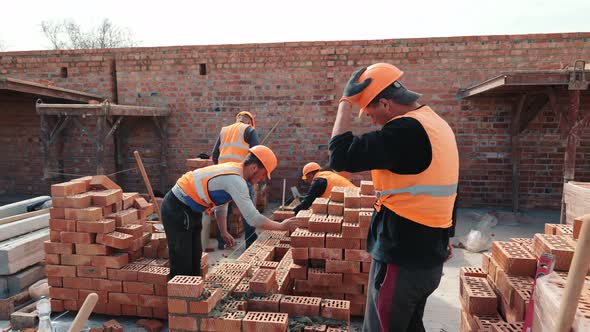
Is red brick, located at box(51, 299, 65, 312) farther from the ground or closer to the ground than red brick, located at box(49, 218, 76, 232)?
closer to the ground

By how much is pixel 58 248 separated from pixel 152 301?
110cm

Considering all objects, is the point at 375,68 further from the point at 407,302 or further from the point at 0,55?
the point at 0,55

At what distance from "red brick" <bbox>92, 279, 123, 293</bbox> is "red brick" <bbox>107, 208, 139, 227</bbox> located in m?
0.56

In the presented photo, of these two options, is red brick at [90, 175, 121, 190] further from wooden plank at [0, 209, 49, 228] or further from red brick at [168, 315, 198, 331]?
red brick at [168, 315, 198, 331]

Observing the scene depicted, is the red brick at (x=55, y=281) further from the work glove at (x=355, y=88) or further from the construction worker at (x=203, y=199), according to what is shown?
the work glove at (x=355, y=88)

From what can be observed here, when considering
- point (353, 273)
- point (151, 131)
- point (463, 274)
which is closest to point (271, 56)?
point (151, 131)

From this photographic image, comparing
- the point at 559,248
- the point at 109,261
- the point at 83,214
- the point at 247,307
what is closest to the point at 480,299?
the point at 559,248

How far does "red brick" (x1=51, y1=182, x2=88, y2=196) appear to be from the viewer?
368cm

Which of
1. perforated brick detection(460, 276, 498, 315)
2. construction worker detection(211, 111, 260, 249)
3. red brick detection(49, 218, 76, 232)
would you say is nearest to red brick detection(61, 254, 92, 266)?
red brick detection(49, 218, 76, 232)

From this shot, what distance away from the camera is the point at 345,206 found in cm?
387

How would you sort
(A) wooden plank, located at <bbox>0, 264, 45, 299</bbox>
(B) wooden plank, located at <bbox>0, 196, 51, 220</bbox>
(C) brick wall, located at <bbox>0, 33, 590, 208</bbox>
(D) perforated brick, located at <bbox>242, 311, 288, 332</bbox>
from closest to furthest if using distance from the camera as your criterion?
(D) perforated brick, located at <bbox>242, 311, 288, 332</bbox> < (A) wooden plank, located at <bbox>0, 264, 45, 299</bbox> < (B) wooden plank, located at <bbox>0, 196, 51, 220</bbox> < (C) brick wall, located at <bbox>0, 33, 590, 208</bbox>

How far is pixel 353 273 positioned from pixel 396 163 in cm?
205

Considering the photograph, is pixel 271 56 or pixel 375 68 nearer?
pixel 375 68

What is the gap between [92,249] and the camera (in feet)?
12.1
